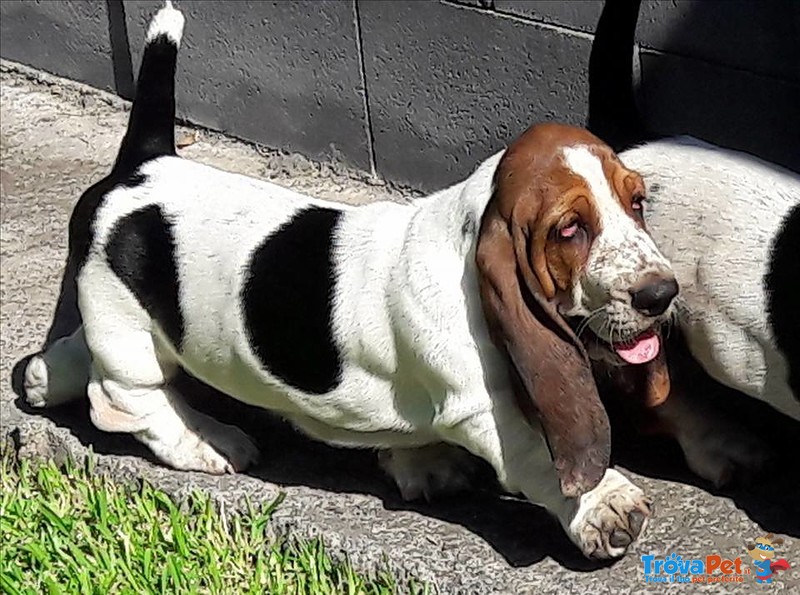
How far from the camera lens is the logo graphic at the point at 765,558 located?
411 centimetres

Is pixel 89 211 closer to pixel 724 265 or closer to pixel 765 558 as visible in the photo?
pixel 724 265

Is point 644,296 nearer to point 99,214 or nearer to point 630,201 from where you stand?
point 630,201

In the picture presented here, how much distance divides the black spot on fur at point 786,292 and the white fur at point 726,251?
0.02 meters

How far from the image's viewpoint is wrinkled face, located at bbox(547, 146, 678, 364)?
3.71m

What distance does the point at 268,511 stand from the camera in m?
4.59

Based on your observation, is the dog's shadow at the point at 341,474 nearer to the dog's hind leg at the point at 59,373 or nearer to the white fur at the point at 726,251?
the dog's hind leg at the point at 59,373

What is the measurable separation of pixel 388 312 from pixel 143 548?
1.07m

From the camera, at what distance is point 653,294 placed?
3.69m

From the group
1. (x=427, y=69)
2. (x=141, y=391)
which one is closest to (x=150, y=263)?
(x=141, y=391)

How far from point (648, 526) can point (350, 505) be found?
85 cm

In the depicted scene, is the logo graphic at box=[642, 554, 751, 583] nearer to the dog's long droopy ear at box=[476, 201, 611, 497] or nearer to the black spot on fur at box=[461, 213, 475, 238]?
the dog's long droopy ear at box=[476, 201, 611, 497]

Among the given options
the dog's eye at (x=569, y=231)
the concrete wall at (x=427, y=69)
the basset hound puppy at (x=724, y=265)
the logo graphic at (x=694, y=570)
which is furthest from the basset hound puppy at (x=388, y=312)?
the concrete wall at (x=427, y=69)

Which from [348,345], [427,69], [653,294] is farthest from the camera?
[427,69]

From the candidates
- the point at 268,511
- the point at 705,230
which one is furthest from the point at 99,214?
the point at 705,230
